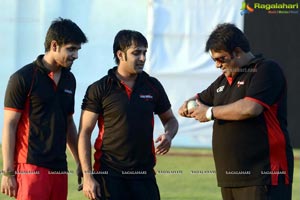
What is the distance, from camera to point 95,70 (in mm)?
10789

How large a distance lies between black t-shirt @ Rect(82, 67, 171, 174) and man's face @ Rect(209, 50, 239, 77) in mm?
637

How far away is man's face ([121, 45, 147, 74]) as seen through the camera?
523cm

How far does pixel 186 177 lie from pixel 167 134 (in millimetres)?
3519

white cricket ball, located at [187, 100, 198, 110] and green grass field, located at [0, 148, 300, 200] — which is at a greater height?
white cricket ball, located at [187, 100, 198, 110]

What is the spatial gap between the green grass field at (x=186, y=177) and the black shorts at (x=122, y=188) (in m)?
2.48

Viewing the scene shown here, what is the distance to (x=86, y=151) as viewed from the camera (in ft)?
17.0

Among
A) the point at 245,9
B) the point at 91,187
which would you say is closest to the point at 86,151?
the point at 91,187

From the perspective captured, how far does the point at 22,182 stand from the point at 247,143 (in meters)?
1.57

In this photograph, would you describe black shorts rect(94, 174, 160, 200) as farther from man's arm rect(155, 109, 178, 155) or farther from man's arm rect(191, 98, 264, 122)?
man's arm rect(191, 98, 264, 122)

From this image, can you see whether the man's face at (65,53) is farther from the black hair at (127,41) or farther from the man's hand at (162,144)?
the man's hand at (162,144)

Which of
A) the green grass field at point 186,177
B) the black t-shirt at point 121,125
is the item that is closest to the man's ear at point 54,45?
the black t-shirt at point 121,125

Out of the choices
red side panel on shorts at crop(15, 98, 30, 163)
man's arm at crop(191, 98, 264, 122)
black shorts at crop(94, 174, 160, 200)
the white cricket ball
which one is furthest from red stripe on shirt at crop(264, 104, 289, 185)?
red side panel on shorts at crop(15, 98, 30, 163)

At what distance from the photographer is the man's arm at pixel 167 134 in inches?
209

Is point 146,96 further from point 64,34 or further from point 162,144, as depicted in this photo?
point 64,34
